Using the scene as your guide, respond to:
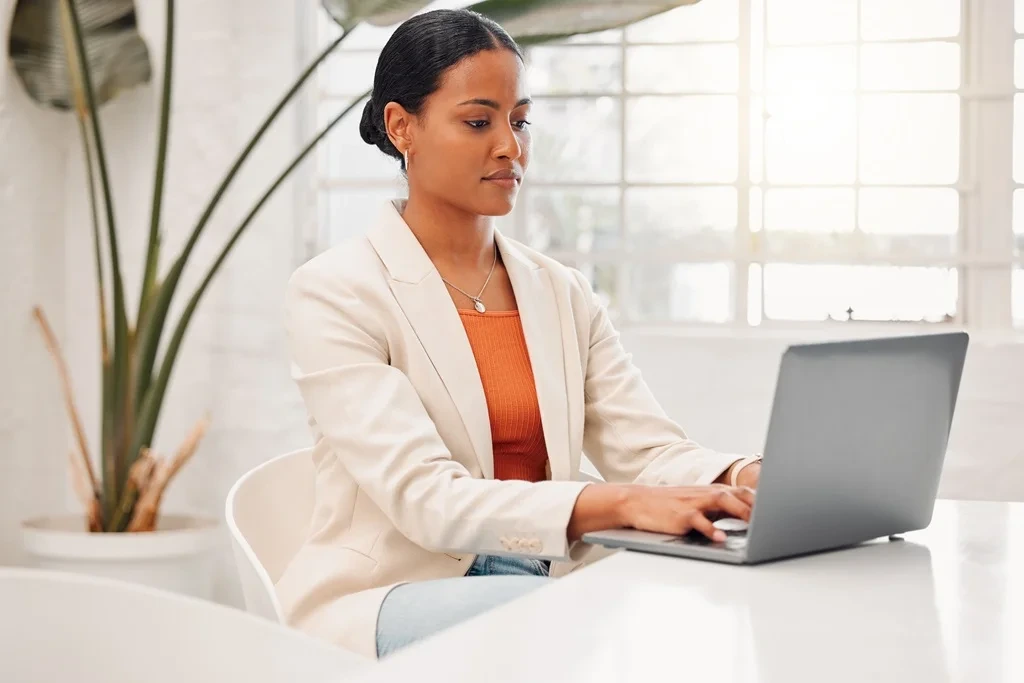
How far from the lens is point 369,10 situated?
2.86 m

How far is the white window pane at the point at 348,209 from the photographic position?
3740 mm

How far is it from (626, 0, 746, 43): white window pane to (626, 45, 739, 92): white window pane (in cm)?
3

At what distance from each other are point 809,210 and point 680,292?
Result: 445mm

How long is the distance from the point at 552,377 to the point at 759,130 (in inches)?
74.1

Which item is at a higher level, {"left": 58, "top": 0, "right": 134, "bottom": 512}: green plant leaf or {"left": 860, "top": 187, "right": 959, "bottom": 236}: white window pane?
{"left": 860, "top": 187, "right": 959, "bottom": 236}: white window pane

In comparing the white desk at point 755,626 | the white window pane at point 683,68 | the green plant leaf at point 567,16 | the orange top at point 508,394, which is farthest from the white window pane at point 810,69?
the white desk at point 755,626

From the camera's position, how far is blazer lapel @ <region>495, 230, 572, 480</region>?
1.75 meters

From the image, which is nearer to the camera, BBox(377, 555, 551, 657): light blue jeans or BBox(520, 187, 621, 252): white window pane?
BBox(377, 555, 551, 657): light blue jeans

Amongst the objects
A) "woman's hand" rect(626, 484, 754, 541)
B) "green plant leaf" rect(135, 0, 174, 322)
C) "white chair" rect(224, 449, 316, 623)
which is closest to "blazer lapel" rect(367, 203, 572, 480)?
"white chair" rect(224, 449, 316, 623)

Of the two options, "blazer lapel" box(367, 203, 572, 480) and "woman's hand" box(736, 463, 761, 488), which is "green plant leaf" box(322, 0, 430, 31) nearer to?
"blazer lapel" box(367, 203, 572, 480)

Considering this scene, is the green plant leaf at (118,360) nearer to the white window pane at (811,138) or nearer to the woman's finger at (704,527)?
the white window pane at (811,138)

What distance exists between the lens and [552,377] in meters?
1.79

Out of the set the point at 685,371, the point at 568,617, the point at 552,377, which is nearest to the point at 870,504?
the point at 568,617

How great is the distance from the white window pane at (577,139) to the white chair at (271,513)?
2036 mm
